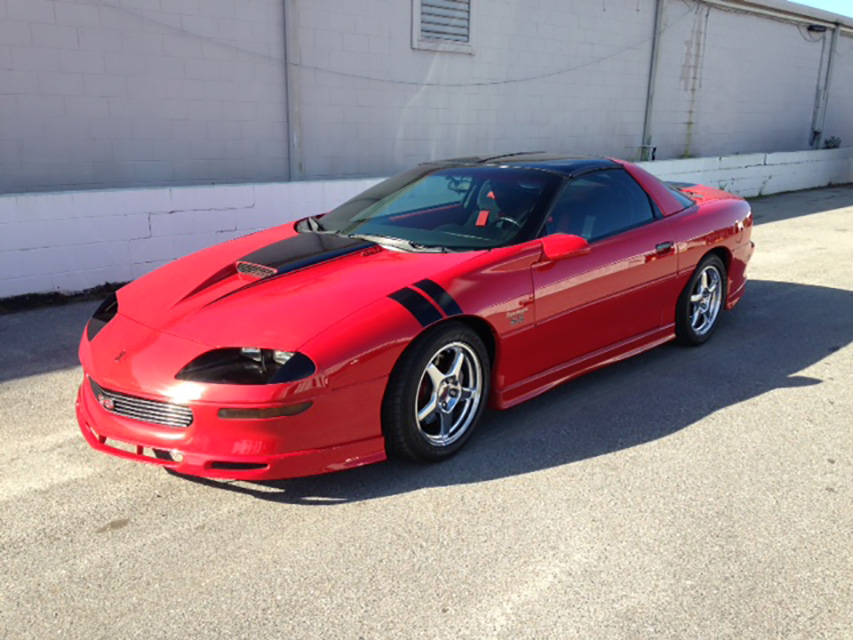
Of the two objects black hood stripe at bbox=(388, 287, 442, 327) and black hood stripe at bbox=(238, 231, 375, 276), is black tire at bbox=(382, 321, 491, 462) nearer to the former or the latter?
black hood stripe at bbox=(388, 287, 442, 327)

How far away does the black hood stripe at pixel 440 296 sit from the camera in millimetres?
3464

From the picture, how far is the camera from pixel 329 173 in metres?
9.30

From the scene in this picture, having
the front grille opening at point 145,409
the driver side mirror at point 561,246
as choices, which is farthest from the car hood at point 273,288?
the driver side mirror at point 561,246

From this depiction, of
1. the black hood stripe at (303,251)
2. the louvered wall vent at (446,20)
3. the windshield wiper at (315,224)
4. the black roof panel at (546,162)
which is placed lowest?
the black hood stripe at (303,251)

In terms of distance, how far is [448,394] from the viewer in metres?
3.59

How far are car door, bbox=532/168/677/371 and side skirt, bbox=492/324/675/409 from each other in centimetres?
3

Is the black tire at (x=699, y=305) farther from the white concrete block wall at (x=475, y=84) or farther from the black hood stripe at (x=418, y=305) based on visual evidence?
the white concrete block wall at (x=475, y=84)

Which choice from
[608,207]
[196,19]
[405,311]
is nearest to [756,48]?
[196,19]

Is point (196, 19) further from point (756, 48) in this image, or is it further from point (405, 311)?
point (756, 48)

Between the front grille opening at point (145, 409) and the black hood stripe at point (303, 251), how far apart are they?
949 millimetres

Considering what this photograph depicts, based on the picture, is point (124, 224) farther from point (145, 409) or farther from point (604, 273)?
point (604, 273)

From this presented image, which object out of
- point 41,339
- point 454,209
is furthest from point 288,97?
point 454,209

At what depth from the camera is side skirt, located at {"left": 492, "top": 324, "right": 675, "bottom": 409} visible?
388 cm

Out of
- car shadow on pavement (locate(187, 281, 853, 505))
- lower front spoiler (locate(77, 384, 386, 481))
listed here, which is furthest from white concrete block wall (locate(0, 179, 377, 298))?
car shadow on pavement (locate(187, 281, 853, 505))
